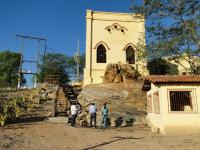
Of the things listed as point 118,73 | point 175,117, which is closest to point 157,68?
point 118,73

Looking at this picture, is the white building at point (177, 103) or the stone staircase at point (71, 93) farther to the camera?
the stone staircase at point (71, 93)

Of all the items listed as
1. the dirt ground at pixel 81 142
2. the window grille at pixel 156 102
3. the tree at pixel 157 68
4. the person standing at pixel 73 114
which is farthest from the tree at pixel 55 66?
the dirt ground at pixel 81 142

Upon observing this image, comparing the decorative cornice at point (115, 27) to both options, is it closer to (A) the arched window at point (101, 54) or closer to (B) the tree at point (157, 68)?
(A) the arched window at point (101, 54)

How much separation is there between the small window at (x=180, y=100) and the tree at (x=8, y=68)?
44665mm

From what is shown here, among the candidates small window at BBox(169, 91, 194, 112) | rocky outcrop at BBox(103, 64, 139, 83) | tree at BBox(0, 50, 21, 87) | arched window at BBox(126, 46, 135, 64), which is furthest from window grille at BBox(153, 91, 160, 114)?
tree at BBox(0, 50, 21, 87)

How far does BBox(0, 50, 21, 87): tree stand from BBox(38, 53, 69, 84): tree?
24.3ft

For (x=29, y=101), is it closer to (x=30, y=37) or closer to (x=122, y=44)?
(x=122, y=44)

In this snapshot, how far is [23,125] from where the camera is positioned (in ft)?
60.8

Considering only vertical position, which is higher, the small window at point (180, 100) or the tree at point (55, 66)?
the tree at point (55, 66)

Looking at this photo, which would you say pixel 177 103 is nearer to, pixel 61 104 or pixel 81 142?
pixel 81 142

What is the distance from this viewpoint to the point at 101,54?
3219 cm

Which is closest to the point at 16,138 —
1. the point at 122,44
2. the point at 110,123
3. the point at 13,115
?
the point at 13,115

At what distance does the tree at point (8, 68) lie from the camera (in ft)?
186

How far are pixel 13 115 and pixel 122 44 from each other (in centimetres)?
1617
